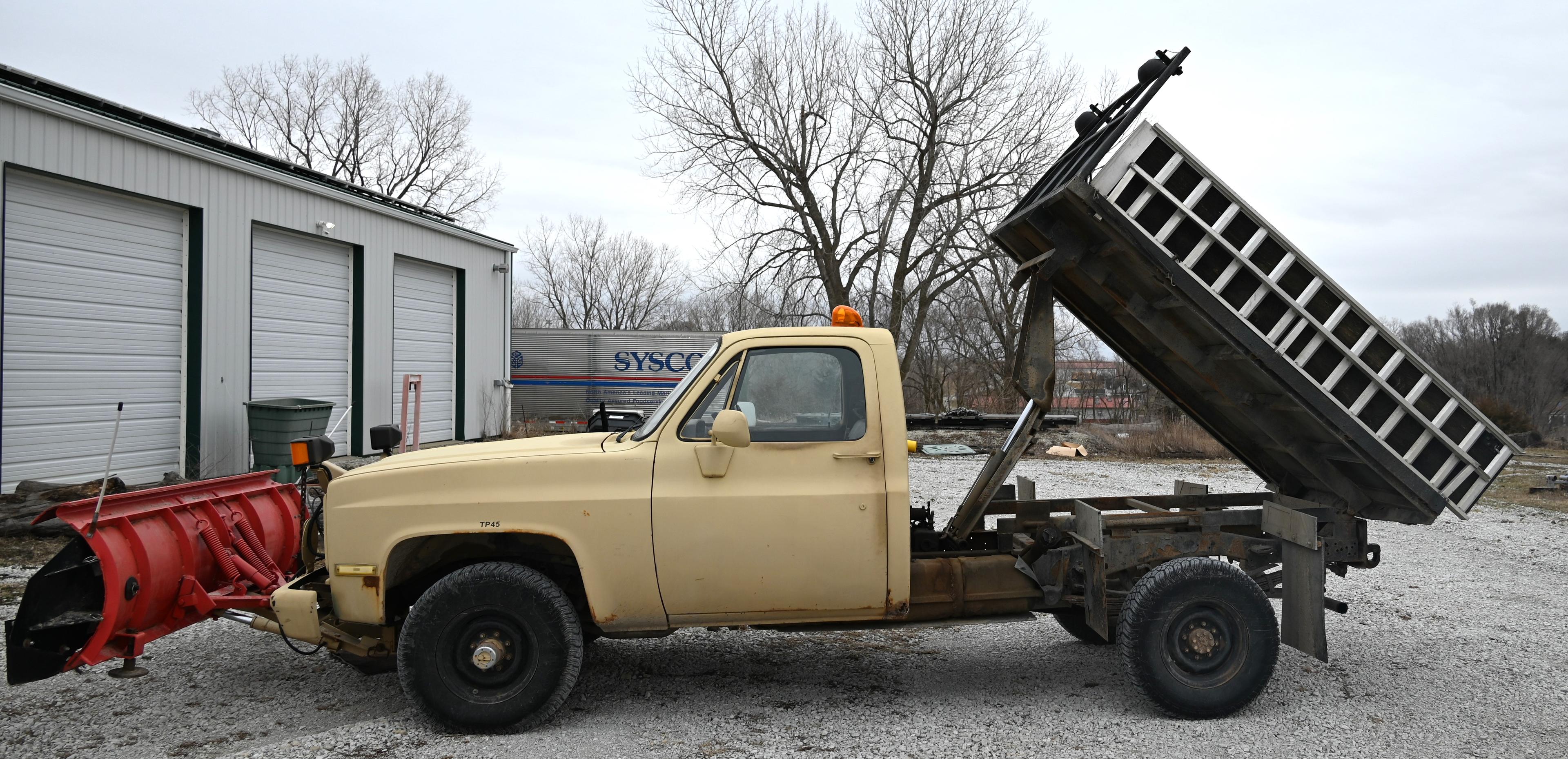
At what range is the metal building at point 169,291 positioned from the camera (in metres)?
10.0

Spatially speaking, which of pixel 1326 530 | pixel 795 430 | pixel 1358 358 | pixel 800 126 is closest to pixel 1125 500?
pixel 1326 530

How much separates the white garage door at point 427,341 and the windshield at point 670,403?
13032 millimetres

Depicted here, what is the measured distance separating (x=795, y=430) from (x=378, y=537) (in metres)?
2.05

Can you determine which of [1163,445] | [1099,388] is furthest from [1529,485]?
[1099,388]

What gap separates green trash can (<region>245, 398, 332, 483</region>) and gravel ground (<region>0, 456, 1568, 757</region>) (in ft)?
21.0

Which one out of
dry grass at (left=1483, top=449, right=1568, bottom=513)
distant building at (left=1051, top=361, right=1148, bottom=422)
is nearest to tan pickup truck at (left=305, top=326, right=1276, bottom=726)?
dry grass at (left=1483, top=449, right=1568, bottom=513)

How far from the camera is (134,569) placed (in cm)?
413

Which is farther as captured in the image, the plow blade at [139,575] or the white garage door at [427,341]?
the white garage door at [427,341]

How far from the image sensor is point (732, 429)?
399 cm

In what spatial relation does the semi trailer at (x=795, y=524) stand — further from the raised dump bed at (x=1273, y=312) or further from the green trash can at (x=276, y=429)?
the green trash can at (x=276, y=429)

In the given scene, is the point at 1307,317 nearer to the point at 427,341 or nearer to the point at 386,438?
the point at 386,438

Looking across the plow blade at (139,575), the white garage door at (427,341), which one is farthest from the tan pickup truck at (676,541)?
the white garage door at (427,341)

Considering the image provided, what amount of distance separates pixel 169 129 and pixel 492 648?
1125cm

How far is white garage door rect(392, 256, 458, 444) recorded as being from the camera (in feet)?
53.4
